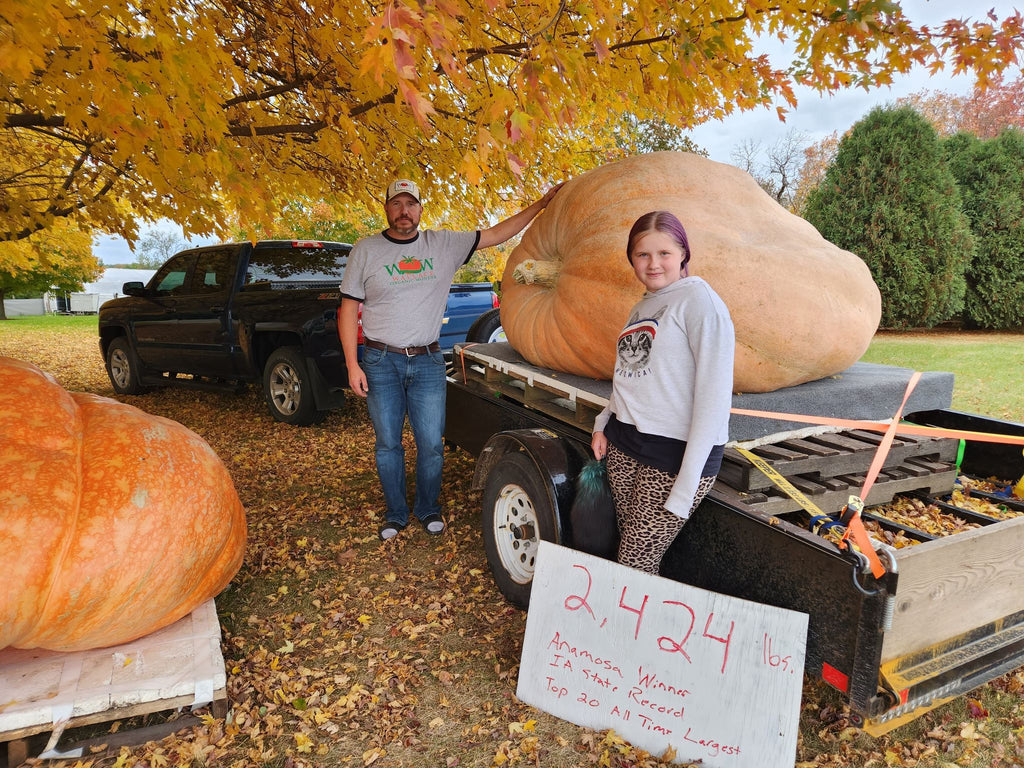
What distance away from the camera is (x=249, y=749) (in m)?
2.34

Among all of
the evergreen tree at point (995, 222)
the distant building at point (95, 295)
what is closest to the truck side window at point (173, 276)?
the evergreen tree at point (995, 222)

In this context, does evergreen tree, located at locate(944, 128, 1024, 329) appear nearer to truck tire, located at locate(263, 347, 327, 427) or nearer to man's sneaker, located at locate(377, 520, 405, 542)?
truck tire, located at locate(263, 347, 327, 427)

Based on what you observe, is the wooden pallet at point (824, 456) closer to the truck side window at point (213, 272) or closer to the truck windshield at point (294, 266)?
the truck windshield at point (294, 266)

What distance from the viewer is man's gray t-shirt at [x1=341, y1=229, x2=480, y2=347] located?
3.88 meters

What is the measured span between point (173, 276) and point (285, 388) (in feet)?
8.69

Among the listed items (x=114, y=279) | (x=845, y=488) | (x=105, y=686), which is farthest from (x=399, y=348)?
(x=114, y=279)

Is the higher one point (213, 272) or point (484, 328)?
point (213, 272)

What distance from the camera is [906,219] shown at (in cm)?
1251

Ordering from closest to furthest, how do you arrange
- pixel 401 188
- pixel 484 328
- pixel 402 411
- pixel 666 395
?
pixel 666 395 < pixel 401 188 < pixel 402 411 < pixel 484 328

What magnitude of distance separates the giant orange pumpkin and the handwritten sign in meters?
1.49

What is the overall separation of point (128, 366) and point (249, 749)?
8138 mm

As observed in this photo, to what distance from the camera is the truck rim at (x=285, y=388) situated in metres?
6.68

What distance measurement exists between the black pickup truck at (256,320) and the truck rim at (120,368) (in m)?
0.70

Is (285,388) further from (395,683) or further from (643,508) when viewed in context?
(643,508)
